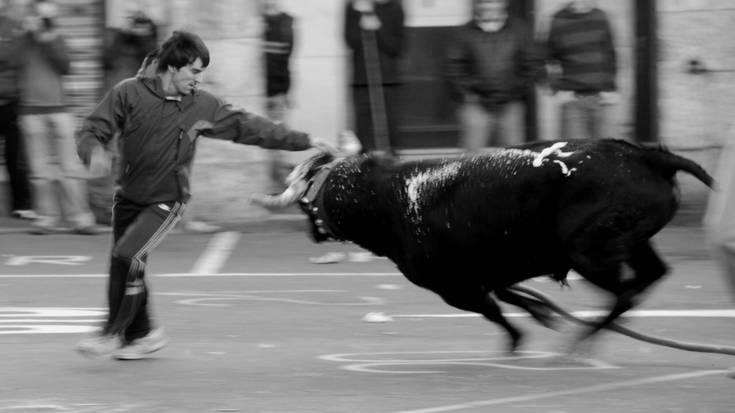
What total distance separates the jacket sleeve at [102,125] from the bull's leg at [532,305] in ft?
6.56

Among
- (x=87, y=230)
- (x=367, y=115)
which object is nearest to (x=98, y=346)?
(x=87, y=230)

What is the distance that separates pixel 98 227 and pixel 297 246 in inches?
73.2

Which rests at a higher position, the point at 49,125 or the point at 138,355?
the point at 49,125

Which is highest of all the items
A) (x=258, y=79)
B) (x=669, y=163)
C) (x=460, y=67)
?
(x=669, y=163)

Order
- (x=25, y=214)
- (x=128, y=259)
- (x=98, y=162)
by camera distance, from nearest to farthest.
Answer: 1. (x=98, y=162)
2. (x=128, y=259)
3. (x=25, y=214)

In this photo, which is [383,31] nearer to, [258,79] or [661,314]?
[258,79]

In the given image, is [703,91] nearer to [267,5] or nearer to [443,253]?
[267,5]

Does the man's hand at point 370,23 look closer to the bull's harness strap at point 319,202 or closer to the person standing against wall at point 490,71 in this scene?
the person standing against wall at point 490,71

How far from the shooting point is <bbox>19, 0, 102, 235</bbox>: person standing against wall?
1195cm

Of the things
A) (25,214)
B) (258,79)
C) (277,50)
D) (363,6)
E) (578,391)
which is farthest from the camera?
(277,50)

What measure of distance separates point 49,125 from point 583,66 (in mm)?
4371

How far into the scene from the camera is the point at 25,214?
1279 cm

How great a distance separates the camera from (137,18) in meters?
12.2

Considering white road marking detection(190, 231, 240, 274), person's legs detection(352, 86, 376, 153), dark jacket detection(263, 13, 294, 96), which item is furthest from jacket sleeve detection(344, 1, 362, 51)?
white road marking detection(190, 231, 240, 274)
